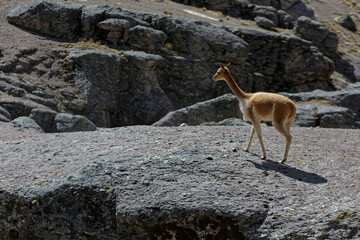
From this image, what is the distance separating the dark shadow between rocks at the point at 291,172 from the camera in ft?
26.3

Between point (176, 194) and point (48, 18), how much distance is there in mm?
23569

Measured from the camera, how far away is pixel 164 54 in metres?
29.2

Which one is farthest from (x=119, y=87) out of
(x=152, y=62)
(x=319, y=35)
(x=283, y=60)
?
(x=319, y=35)

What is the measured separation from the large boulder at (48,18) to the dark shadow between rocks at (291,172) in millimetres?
22080

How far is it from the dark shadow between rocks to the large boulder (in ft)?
72.4

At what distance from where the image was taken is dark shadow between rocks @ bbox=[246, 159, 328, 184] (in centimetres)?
803

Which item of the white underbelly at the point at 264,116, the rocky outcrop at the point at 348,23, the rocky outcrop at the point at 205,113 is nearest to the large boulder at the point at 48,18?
the rocky outcrop at the point at 205,113

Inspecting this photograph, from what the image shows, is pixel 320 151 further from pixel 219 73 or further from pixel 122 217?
pixel 122 217

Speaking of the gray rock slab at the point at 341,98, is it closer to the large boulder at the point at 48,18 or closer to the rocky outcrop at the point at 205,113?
the rocky outcrop at the point at 205,113

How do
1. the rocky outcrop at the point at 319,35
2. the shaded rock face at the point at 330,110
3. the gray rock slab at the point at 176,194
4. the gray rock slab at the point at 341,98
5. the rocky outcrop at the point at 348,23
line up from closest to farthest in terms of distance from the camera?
the gray rock slab at the point at 176,194 < the shaded rock face at the point at 330,110 < the gray rock slab at the point at 341,98 < the rocky outcrop at the point at 319,35 < the rocky outcrop at the point at 348,23

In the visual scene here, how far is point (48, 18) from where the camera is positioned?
27.5 m

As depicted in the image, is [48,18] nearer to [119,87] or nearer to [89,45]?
[89,45]

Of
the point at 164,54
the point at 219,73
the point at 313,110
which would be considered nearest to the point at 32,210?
the point at 219,73

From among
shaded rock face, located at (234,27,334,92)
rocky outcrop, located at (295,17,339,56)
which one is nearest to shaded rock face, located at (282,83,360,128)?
shaded rock face, located at (234,27,334,92)
